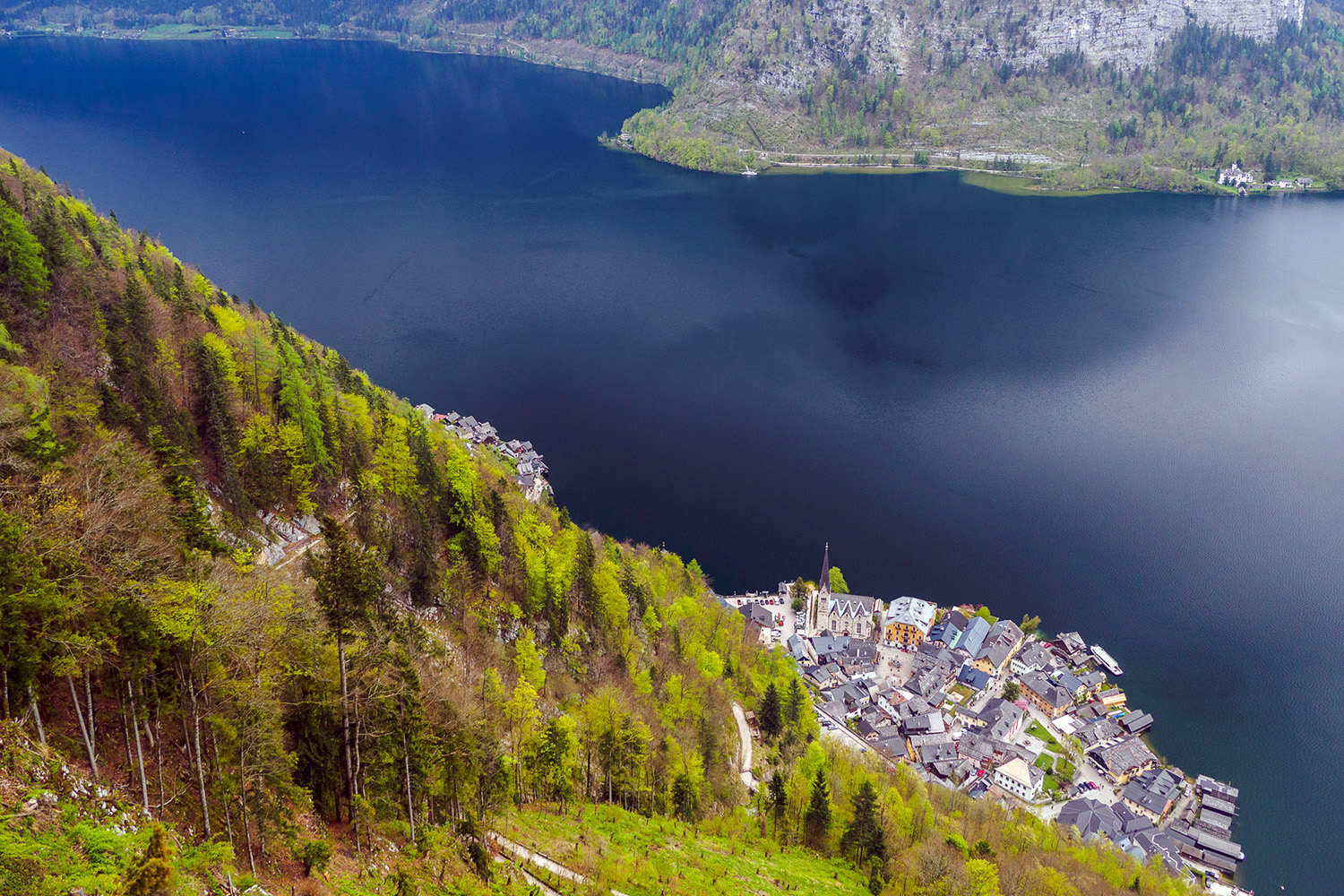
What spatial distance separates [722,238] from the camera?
472 ft

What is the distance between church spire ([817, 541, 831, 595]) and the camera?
235 ft

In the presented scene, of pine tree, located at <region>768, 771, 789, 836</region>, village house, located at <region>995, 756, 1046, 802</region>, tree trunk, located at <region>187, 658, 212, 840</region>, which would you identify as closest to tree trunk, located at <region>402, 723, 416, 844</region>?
tree trunk, located at <region>187, 658, 212, 840</region>

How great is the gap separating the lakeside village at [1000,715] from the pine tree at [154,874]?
53056mm

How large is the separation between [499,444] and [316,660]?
60.9m

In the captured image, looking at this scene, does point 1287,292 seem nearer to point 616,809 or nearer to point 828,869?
point 828,869

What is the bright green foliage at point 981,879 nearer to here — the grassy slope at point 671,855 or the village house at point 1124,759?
the grassy slope at point 671,855

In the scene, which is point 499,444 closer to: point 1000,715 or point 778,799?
point 778,799

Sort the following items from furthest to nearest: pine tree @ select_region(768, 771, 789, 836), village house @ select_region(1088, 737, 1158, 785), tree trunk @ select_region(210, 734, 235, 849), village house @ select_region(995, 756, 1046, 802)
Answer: village house @ select_region(1088, 737, 1158, 785), village house @ select_region(995, 756, 1046, 802), pine tree @ select_region(768, 771, 789, 836), tree trunk @ select_region(210, 734, 235, 849)

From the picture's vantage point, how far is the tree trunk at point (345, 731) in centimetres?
2072

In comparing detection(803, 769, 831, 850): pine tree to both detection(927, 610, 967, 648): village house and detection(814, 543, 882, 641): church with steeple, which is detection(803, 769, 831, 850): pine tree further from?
detection(927, 610, 967, 648): village house

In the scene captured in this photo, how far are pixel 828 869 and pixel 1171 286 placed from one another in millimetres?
122244

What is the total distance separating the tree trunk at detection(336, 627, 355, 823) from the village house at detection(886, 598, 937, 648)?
55054mm

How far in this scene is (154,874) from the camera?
489 inches

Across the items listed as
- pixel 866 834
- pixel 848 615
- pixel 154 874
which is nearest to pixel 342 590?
pixel 154 874
